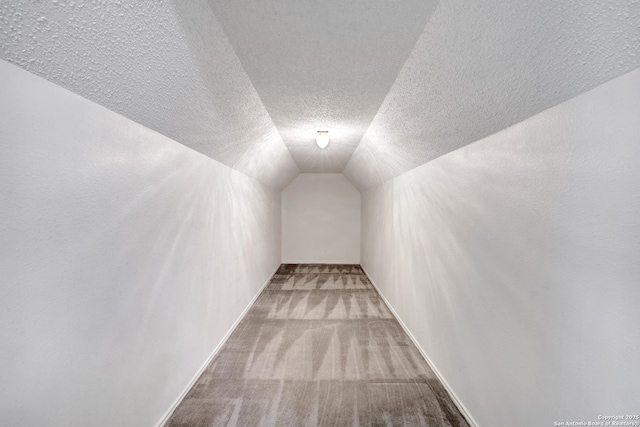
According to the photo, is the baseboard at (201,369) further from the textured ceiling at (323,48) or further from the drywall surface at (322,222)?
the drywall surface at (322,222)

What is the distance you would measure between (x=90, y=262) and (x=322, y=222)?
591 centimetres

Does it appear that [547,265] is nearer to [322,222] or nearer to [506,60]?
[506,60]

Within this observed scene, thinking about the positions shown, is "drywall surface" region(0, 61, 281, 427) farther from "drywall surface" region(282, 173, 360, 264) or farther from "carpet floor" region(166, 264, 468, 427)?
"drywall surface" region(282, 173, 360, 264)

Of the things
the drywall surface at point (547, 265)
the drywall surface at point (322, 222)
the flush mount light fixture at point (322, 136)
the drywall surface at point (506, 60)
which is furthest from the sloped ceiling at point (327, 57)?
the drywall surface at point (322, 222)

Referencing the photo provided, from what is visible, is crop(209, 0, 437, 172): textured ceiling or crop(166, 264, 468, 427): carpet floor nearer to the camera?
crop(209, 0, 437, 172): textured ceiling

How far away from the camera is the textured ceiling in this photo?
1268mm

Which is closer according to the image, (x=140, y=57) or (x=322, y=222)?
(x=140, y=57)

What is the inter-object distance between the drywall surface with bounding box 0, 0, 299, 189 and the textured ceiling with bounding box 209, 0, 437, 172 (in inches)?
4.6

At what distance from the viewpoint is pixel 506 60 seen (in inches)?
44.9

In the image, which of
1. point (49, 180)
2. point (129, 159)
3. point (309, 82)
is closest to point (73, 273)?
point (49, 180)

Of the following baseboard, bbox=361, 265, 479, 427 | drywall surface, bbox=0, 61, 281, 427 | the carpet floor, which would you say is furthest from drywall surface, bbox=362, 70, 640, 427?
drywall surface, bbox=0, 61, 281, 427

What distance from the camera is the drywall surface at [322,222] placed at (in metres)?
7.06

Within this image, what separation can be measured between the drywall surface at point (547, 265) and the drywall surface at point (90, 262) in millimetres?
1837

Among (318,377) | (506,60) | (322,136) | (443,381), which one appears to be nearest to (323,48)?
(506,60)
